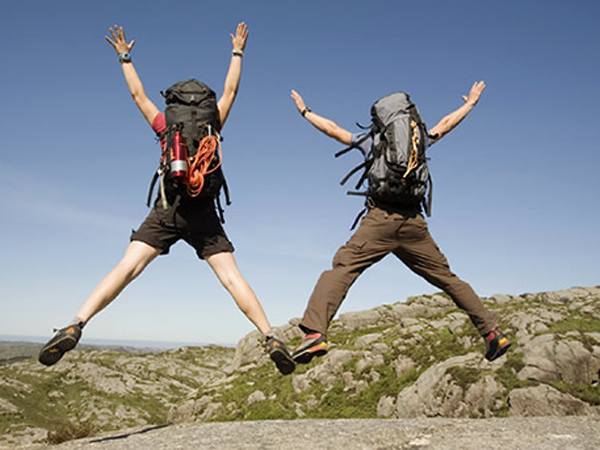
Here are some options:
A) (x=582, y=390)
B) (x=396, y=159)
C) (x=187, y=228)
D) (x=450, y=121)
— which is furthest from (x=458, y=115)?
(x=582, y=390)

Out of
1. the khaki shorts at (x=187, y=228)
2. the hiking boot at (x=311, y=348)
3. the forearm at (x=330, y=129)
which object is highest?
the forearm at (x=330, y=129)

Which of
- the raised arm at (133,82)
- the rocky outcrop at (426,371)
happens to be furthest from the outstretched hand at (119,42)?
the rocky outcrop at (426,371)

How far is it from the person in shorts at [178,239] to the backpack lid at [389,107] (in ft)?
7.39

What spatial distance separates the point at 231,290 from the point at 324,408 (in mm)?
20995

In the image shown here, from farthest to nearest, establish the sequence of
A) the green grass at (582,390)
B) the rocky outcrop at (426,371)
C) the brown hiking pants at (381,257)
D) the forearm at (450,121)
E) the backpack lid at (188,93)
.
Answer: the rocky outcrop at (426,371) → the green grass at (582,390) → the forearm at (450,121) → the backpack lid at (188,93) → the brown hiking pants at (381,257)

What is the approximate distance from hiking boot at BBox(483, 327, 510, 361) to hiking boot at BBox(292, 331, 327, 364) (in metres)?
2.70

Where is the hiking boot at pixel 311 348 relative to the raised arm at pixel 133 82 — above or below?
below

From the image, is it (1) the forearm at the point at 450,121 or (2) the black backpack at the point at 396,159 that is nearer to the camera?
(2) the black backpack at the point at 396,159

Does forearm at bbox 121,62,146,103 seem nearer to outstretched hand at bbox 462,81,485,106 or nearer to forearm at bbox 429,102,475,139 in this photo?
forearm at bbox 429,102,475,139

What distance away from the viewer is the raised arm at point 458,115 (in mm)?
7594

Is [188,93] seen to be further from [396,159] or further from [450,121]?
[450,121]

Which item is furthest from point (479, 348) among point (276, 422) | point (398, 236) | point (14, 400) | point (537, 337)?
point (14, 400)

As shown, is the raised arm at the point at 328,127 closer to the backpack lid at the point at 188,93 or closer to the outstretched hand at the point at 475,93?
the backpack lid at the point at 188,93

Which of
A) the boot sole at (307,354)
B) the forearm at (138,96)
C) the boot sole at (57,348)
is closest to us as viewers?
the boot sole at (307,354)
